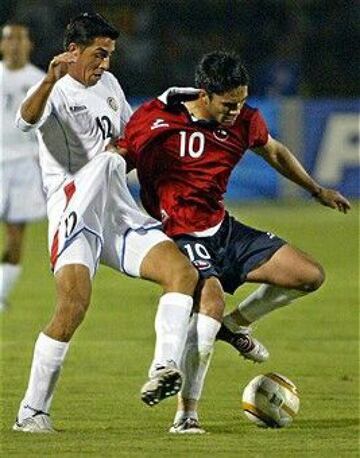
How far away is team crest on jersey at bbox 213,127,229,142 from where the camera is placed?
8.26 m

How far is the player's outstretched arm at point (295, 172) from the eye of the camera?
8.66 m

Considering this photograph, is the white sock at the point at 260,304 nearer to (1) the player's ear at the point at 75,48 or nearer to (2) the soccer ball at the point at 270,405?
(2) the soccer ball at the point at 270,405

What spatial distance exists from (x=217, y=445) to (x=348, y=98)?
61.2 ft

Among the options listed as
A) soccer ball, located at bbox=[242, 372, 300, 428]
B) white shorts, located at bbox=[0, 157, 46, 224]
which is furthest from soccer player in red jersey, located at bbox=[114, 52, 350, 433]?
white shorts, located at bbox=[0, 157, 46, 224]

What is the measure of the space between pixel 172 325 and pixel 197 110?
121 cm

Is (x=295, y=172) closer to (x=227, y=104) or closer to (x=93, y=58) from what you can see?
(x=227, y=104)

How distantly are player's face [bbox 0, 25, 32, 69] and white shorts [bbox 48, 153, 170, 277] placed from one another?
16.9 feet

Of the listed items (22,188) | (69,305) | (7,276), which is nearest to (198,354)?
(69,305)

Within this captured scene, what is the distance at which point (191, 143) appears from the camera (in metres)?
8.25

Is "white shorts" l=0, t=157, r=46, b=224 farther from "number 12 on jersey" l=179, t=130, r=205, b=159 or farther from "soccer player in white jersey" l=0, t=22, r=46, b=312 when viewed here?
"number 12 on jersey" l=179, t=130, r=205, b=159

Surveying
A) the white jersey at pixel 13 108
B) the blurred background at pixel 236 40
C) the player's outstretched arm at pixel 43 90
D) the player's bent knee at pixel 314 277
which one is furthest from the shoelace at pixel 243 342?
the blurred background at pixel 236 40

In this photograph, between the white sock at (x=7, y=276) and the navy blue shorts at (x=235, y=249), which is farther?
the white sock at (x=7, y=276)

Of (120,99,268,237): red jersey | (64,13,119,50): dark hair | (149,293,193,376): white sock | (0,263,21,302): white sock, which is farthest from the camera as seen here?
(0,263,21,302): white sock

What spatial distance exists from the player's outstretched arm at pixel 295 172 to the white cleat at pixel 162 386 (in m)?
1.83
